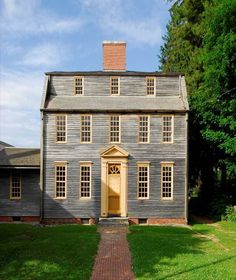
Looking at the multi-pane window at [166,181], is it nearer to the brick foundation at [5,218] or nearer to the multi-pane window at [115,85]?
the multi-pane window at [115,85]

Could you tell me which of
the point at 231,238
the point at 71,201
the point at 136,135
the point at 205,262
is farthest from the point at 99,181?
the point at 205,262

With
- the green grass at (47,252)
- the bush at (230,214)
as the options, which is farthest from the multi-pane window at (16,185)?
the bush at (230,214)

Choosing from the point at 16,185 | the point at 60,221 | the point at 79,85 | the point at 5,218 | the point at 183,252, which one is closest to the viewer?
the point at 183,252

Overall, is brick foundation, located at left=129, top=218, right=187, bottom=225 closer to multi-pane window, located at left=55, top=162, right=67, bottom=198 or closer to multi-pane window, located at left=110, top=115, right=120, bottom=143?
multi-pane window, located at left=55, top=162, right=67, bottom=198

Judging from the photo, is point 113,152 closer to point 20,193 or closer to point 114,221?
point 114,221

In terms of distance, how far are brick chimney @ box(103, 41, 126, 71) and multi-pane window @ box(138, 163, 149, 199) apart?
746 centimetres

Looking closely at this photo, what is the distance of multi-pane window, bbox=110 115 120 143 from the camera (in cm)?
2512

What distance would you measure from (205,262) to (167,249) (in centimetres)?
252

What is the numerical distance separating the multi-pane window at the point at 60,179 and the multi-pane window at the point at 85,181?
1.07 m

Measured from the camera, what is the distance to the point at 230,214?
86.3 feet

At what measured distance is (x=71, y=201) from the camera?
24.8 m

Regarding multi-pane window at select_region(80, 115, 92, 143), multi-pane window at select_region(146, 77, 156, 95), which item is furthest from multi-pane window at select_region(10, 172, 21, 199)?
multi-pane window at select_region(146, 77, 156, 95)

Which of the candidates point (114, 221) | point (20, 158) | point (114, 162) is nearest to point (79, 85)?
point (114, 162)

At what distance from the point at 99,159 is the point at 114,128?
2.20 m
